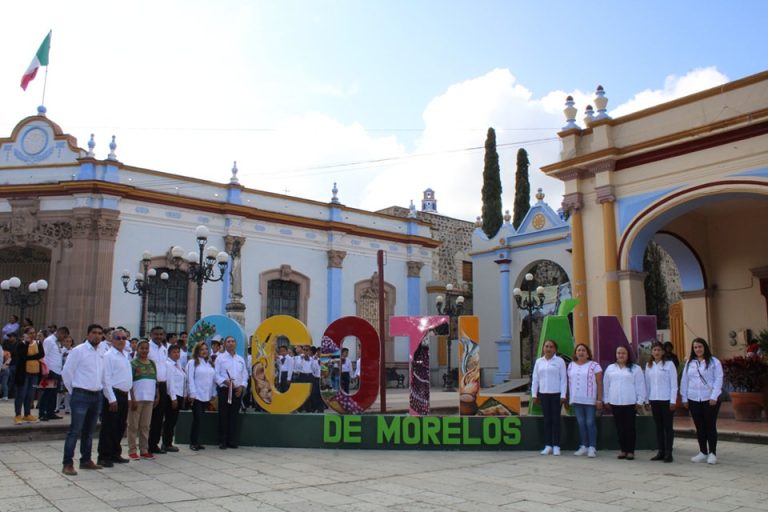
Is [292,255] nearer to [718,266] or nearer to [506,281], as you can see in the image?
[506,281]

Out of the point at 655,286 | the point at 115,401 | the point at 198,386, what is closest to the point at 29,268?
the point at 198,386

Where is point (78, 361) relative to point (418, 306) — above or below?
below

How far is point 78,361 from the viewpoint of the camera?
7.63 m

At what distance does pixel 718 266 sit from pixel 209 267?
12.0 m

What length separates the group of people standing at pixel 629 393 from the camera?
8453 mm

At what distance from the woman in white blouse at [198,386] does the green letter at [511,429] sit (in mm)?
4309

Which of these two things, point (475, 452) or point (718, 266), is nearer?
point (475, 452)

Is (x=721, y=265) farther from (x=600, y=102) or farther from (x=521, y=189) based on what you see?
(x=521, y=189)

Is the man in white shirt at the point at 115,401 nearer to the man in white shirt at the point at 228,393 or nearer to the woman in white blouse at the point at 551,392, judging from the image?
the man in white shirt at the point at 228,393

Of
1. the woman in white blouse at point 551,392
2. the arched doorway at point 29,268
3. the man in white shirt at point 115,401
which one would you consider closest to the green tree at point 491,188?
the arched doorway at point 29,268

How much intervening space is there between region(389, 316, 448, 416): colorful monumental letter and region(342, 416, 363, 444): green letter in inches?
41.8

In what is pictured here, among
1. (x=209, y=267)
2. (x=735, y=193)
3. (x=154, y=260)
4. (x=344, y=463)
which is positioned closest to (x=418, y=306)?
(x=154, y=260)

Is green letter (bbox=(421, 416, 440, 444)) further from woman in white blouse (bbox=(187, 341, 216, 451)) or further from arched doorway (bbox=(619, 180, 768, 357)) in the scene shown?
arched doorway (bbox=(619, 180, 768, 357))

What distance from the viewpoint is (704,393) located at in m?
8.42
